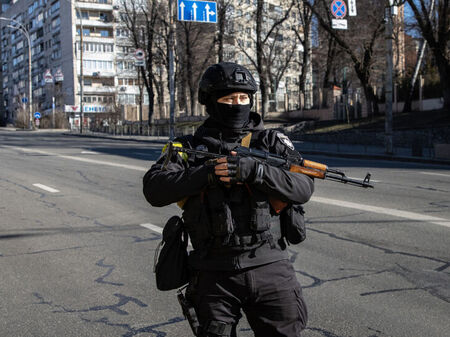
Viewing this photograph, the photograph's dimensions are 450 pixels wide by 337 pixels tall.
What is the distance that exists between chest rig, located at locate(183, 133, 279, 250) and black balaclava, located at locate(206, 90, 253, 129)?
349 millimetres

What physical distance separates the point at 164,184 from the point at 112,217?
Result: 6386mm

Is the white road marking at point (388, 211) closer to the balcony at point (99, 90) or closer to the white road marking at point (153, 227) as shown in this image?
the white road marking at point (153, 227)

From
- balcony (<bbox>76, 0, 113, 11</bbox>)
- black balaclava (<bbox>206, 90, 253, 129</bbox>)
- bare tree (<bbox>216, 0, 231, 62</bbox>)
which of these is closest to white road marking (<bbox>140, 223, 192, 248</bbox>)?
black balaclava (<bbox>206, 90, 253, 129</bbox>)

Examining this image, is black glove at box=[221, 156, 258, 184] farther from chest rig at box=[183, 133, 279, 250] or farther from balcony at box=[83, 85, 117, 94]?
balcony at box=[83, 85, 117, 94]

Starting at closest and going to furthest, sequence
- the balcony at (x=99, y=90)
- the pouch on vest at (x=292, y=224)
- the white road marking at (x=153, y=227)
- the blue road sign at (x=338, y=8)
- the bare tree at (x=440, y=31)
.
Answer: the pouch on vest at (x=292, y=224)
the white road marking at (x=153, y=227)
the blue road sign at (x=338, y=8)
the bare tree at (x=440, y=31)
the balcony at (x=99, y=90)

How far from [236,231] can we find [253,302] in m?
0.35

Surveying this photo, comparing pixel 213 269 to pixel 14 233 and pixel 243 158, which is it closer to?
pixel 243 158

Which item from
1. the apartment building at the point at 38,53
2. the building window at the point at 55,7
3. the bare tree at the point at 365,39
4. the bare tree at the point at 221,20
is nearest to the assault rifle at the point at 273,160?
the bare tree at the point at 365,39

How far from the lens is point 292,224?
2.72 m

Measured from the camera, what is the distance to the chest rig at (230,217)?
258cm

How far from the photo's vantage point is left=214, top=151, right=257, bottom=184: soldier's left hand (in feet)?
8.18

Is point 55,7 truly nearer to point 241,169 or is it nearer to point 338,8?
point 338,8

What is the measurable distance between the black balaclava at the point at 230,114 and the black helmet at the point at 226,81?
0.04 meters

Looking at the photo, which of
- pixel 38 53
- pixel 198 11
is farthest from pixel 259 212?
pixel 38 53
